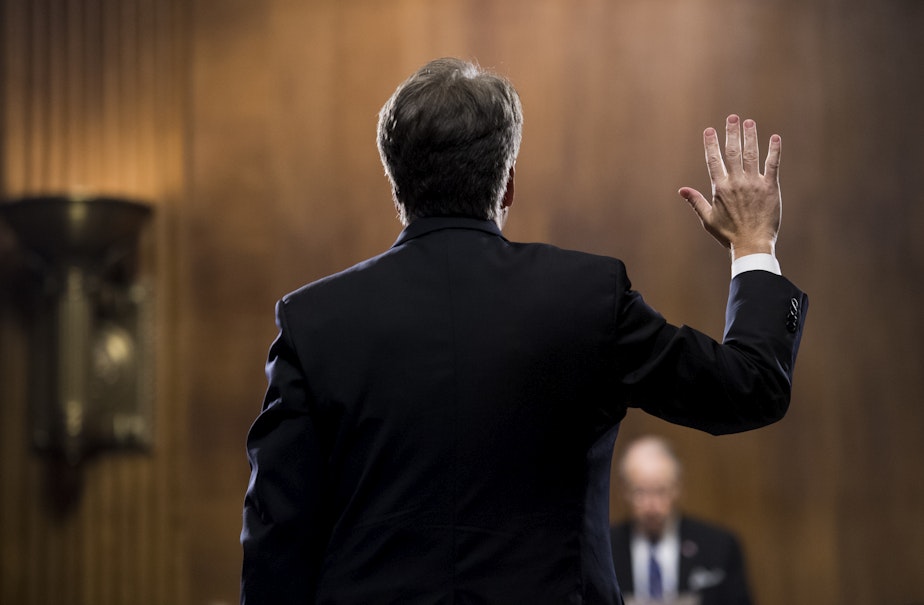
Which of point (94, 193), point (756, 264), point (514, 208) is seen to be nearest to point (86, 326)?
point (94, 193)

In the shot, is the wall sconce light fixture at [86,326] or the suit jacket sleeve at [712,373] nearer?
the suit jacket sleeve at [712,373]

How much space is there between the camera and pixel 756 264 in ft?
5.23

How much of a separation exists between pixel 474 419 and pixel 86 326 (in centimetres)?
376

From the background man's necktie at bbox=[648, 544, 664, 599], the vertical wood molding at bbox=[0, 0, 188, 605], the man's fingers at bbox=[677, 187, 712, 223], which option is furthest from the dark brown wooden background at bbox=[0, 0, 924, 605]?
the man's fingers at bbox=[677, 187, 712, 223]

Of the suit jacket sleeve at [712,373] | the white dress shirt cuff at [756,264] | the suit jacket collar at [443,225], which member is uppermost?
the suit jacket collar at [443,225]

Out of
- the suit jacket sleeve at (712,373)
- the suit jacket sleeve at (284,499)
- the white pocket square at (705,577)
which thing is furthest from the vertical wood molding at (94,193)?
the suit jacket sleeve at (712,373)

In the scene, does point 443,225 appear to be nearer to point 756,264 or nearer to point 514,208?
point 756,264

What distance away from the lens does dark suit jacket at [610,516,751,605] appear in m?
4.39

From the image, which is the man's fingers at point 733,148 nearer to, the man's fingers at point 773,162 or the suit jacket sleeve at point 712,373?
the man's fingers at point 773,162

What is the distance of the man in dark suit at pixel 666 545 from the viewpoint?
4410 millimetres

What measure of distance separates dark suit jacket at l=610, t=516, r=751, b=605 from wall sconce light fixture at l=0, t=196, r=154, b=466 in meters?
2.10

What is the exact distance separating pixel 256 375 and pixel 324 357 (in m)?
3.49

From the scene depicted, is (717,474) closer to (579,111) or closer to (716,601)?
(716,601)

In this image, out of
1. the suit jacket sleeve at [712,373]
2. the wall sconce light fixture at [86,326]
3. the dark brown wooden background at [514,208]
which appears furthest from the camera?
the wall sconce light fixture at [86,326]
